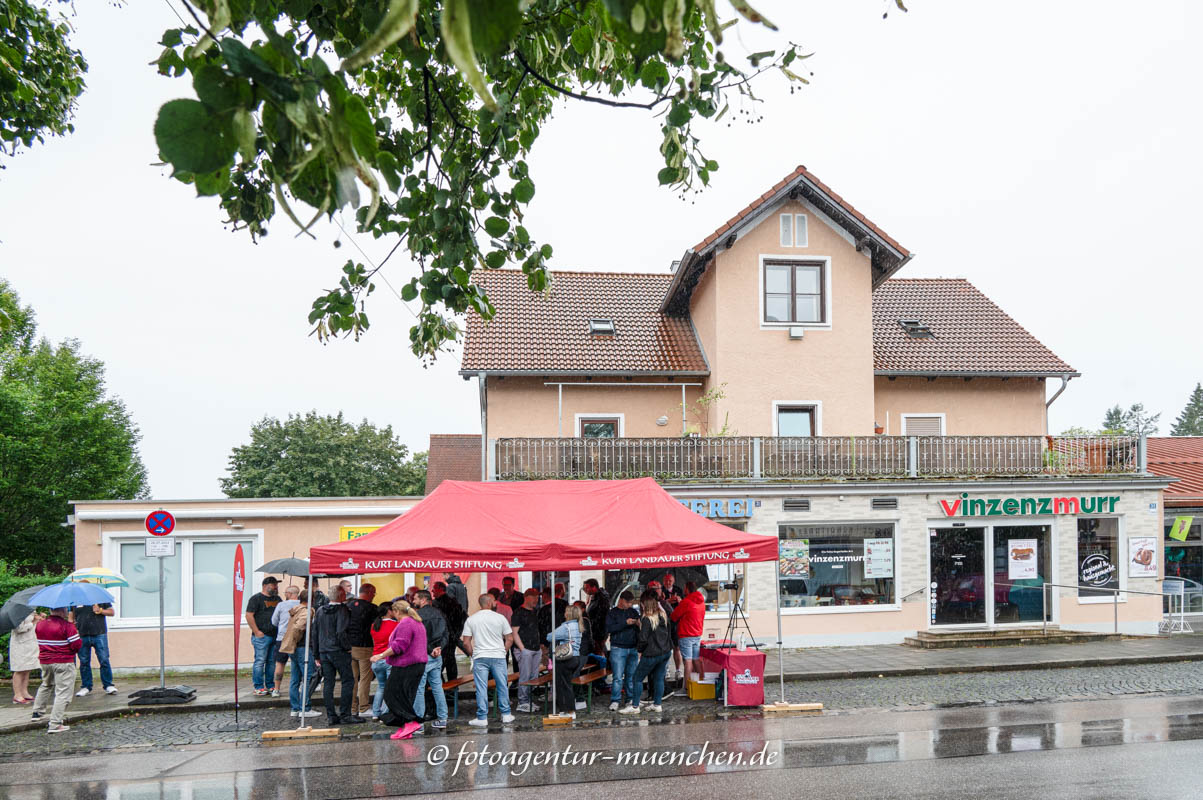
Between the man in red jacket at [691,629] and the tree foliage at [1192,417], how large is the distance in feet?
370

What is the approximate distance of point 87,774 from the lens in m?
9.81

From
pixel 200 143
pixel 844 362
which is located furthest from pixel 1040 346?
pixel 200 143

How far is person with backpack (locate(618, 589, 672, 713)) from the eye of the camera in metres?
12.4

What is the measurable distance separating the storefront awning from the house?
16.7 feet

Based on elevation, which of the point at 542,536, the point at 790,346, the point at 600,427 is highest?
the point at 790,346

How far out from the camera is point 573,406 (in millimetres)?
21688

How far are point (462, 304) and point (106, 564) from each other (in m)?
13.8

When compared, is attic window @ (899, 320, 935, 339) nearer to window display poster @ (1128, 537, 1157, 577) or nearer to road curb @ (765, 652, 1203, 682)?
window display poster @ (1128, 537, 1157, 577)

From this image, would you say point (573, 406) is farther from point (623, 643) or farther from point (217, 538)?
point (623, 643)

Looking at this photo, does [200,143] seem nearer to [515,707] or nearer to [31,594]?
[515,707]

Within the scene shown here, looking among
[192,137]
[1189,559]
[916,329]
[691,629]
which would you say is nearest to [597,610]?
[691,629]

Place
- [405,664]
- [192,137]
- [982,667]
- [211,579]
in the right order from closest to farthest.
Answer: [192,137]
[405,664]
[982,667]
[211,579]

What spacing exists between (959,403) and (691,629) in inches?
483

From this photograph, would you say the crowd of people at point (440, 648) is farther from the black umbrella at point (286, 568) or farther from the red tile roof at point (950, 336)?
the red tile roof at point (950, 336)
